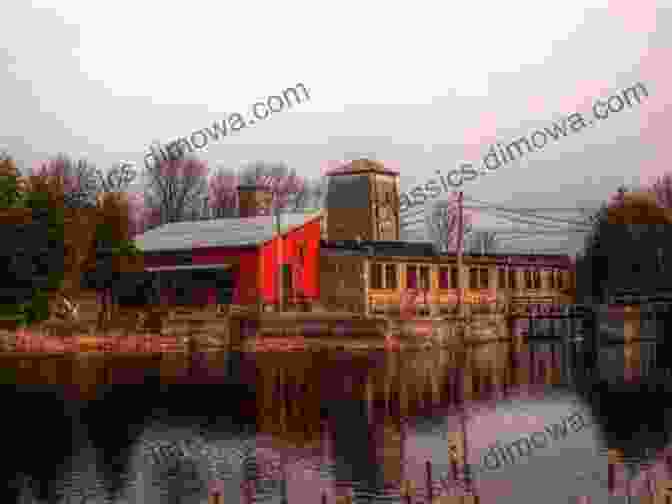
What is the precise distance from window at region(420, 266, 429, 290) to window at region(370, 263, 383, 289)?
463 cm

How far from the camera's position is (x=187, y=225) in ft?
228

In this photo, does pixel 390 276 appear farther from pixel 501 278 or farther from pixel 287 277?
pixel 501 278


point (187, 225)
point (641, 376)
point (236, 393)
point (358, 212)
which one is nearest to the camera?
point (236, 393)

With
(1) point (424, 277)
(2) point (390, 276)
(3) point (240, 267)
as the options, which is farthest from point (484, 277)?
(3) point (240, 267)

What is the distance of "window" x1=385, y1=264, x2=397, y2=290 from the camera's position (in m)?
62.5

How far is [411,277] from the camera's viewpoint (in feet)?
212

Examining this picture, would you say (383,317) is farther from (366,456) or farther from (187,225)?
(366,456)

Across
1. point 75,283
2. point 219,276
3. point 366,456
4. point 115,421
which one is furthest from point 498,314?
point 366,456

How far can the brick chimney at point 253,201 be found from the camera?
79438 mm

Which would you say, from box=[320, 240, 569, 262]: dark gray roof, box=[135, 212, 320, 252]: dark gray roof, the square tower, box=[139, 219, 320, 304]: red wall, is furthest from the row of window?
the square tower

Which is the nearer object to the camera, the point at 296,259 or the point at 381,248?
the point at 296,259

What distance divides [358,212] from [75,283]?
36.8m

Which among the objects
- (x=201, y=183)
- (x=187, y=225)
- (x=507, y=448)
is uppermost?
(x=201, y=183)

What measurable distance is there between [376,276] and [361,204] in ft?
84.6
